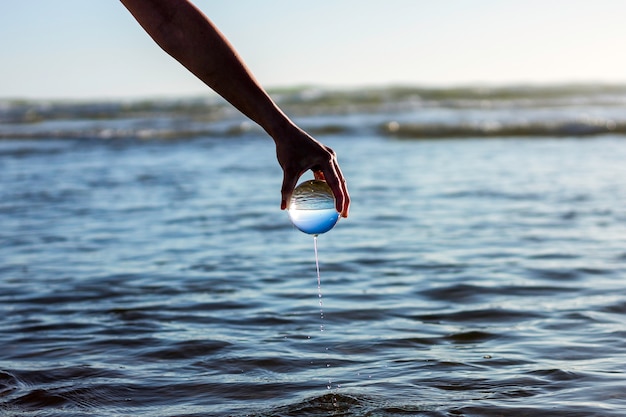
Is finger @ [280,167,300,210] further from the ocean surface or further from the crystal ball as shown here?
the ocean surface

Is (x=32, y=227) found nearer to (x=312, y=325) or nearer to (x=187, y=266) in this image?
(x=187, y=266)

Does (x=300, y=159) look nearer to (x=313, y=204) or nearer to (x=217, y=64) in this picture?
(x=217, y=64)

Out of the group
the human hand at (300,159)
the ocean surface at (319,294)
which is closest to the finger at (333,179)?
the human hand at (300,159)

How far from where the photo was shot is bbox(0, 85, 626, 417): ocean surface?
3789 millimetres

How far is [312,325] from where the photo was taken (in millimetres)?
4906

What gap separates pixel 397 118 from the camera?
26141 mm

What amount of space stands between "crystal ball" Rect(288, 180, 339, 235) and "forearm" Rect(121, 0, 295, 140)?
67 cm

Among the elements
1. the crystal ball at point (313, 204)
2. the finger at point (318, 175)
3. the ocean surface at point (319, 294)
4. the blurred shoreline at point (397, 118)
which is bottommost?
the ocean surface at point (319, 294)

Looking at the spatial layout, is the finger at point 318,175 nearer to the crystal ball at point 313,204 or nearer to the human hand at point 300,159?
the crystal ball at point 313,204

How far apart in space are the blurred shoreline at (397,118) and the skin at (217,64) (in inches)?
674

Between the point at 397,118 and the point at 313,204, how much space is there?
23.4 meters

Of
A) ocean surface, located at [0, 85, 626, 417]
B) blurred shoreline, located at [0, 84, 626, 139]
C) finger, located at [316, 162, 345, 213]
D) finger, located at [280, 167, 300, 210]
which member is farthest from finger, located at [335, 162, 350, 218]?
blurred shoreline, located at [0, 84, 626, 139]

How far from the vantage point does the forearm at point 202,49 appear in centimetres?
235

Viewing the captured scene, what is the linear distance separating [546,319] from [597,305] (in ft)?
1.54
